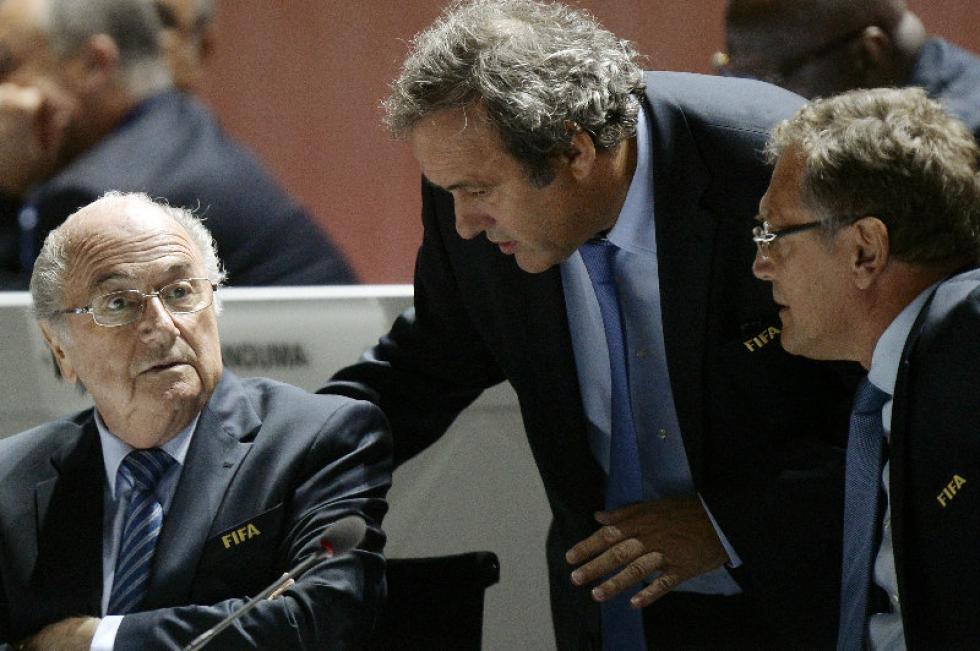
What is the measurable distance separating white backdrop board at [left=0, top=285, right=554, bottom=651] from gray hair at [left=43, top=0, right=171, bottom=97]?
0.50 meters

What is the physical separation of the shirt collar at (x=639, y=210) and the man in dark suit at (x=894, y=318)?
0.76ft

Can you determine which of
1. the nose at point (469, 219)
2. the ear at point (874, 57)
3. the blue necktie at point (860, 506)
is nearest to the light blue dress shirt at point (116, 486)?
the nose at point (469, 219)

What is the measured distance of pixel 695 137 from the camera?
7.13ft

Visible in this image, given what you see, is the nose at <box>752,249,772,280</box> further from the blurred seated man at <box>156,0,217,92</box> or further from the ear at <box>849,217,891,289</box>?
the blurred seated man at <box>156,0,217,92</box>

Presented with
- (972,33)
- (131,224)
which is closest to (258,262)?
(131,224)

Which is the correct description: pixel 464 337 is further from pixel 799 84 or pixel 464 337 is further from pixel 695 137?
pixel 799 84

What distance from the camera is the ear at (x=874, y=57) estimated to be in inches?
103

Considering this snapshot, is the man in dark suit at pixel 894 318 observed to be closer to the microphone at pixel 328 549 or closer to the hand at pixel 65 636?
the microphone at pixel 328 549

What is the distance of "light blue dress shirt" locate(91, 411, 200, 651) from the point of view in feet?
7.02

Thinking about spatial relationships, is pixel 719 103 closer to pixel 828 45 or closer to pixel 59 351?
pixel 828 45

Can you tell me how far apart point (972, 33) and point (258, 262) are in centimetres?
150

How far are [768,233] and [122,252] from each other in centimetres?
104

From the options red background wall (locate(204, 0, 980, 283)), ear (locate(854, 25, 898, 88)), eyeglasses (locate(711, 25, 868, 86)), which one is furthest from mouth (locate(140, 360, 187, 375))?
ear (locate(854, 25, 898, 88))

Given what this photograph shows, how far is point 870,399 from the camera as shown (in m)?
1.99
